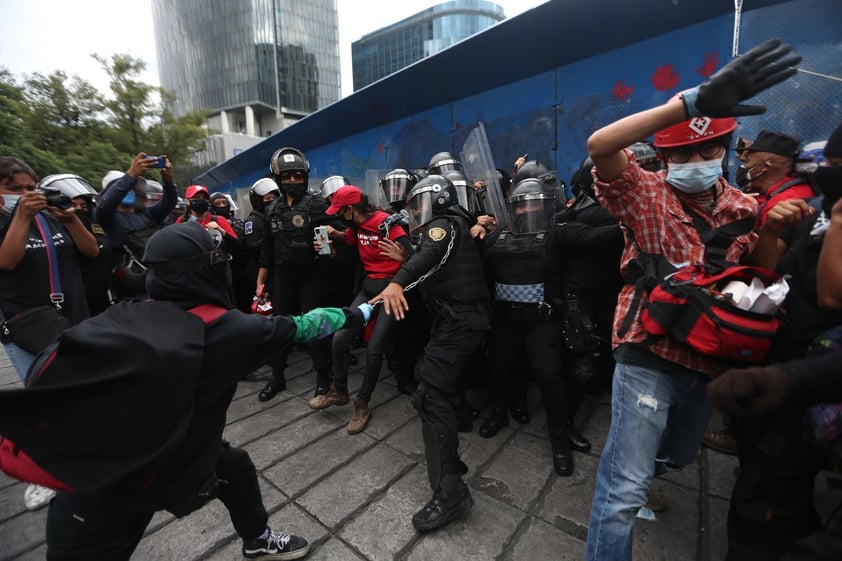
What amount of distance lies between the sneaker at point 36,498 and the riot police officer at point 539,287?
3.33 meters

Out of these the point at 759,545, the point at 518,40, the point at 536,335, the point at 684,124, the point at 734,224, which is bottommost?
the point at 759,545

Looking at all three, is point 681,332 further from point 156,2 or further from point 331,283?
point 156,2

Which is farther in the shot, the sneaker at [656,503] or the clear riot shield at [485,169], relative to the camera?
the clear riot shield at [485,169]

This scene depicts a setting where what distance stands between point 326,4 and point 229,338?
261ft

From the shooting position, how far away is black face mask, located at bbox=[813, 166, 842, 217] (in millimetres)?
1216

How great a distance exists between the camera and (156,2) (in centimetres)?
6222

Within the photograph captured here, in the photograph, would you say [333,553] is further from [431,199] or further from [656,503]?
[431,199]

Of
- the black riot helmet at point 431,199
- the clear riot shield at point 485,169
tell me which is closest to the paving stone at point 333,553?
the black riot helmet at point 431,199

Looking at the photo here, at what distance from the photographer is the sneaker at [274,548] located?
1.93 metres

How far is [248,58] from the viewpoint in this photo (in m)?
54.9

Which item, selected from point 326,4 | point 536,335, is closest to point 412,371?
point 536,335

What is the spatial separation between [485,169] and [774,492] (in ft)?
10.4

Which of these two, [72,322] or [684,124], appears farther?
[72,322]

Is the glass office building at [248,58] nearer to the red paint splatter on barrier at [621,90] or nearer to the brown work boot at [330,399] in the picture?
the red paint splatter on barrier at [621,90]
